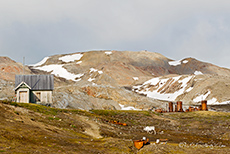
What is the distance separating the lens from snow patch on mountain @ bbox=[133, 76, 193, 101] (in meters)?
152

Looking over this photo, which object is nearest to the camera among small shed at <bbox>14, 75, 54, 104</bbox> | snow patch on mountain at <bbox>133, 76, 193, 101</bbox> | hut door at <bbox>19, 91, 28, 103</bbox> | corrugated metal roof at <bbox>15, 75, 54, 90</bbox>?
hut door at <bbox>19, 91, 28, 103</bbox>

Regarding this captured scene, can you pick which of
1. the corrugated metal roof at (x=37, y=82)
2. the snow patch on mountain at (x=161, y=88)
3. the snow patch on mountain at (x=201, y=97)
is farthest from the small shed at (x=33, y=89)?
the snow patch on mountain at (x=161, y=88)

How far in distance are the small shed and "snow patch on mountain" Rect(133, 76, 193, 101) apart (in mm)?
102554

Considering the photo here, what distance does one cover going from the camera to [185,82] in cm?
15775

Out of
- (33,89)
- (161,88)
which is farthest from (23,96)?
(161,88)

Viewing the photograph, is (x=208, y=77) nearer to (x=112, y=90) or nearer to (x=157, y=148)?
(x=112, y=90)

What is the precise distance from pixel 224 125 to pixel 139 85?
137m

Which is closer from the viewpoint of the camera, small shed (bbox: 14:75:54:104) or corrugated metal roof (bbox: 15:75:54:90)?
small shed (bbox: 14:75:54:104)

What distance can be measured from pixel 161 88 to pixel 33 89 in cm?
12015

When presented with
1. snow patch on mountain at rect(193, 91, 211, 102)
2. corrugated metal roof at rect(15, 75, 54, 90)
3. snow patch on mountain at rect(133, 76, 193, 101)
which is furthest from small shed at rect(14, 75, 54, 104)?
snow patch on mountain at rect(133, 76, 193, 101)

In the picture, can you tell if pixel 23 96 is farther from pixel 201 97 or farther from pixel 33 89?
pixel 201 97

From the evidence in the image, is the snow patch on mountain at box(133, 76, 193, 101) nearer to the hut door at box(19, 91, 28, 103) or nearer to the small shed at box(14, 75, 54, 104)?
the small shed at box(14, 75, 54, 104)

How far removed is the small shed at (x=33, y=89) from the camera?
54.2 meters

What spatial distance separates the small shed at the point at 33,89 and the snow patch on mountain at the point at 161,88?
10255 centimetres
